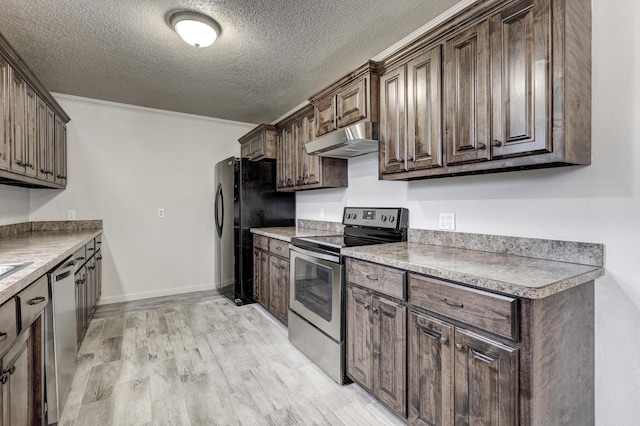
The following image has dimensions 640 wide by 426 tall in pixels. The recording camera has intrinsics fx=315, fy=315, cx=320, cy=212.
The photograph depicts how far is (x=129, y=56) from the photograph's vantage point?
104 inches

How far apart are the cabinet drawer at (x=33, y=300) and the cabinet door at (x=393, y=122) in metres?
2.00

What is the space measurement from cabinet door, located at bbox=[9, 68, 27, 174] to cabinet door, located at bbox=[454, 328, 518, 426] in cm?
298

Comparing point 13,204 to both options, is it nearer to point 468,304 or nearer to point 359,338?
point 359,338

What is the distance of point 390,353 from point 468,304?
1.96 ft

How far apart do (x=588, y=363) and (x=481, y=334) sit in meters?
0.60

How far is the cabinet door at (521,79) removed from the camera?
4.48 feet

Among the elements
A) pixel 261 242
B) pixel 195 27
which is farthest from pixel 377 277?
pixel 195 27

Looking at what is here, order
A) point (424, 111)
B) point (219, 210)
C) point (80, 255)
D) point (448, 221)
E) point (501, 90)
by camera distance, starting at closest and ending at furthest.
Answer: point (501, 90) → point (424, 111) → point (448, 221) → point (80, 255) → point (219, 210)

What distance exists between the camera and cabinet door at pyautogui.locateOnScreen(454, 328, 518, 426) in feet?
3.88

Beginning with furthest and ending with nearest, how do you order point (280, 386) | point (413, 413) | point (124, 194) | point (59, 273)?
1. point (124, 194)
2. point (280, 386)
3. point (59, 273)
4. point (413, 413)

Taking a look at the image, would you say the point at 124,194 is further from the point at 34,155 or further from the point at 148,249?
the point at 34,155

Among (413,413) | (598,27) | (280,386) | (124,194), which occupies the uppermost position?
(598,27)

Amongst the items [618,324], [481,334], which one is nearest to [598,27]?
[618,324]

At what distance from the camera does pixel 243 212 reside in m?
3.70
